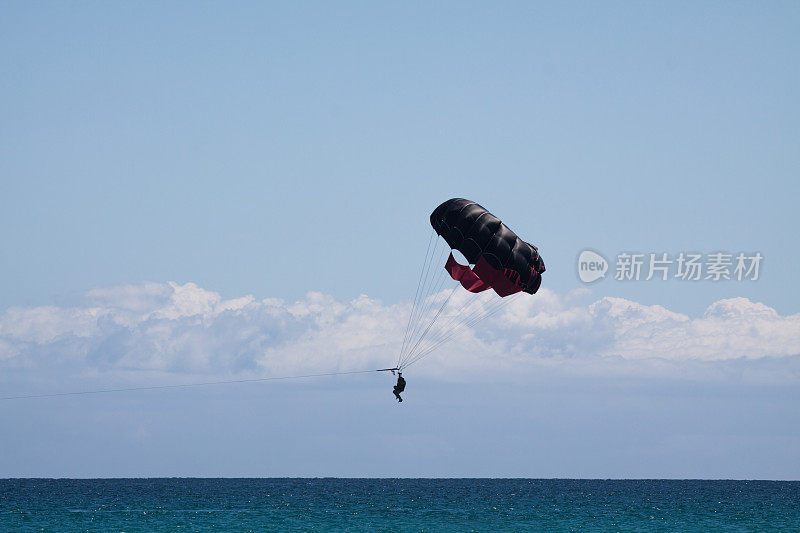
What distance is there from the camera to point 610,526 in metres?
68.5

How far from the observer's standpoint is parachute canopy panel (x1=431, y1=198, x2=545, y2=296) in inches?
1357

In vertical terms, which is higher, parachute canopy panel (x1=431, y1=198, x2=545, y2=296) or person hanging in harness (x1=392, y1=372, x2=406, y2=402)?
parachute canopy panel (x1=431, y1=198, x2=545, y2=296)

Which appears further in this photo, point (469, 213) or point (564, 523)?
point (564, 523)

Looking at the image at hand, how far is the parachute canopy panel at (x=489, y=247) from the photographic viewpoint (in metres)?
34.5

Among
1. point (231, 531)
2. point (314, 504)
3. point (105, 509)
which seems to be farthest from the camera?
point (314, 504)

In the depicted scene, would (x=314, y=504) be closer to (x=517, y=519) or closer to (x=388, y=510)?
(x=388, y=510)

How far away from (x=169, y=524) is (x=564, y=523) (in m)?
27.8

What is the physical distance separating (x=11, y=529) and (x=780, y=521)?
55290 millimetres

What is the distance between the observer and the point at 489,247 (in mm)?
34406

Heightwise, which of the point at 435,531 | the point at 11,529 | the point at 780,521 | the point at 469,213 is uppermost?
the point at 469,213

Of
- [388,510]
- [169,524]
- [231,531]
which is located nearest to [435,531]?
[231,531]

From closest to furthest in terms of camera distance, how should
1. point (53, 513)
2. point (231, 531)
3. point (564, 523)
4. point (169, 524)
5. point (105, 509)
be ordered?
point (231, 531)
point (169, 524)
point (564, 523)
point (53, 513)
point (105, 509)

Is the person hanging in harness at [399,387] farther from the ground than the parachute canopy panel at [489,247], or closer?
closer

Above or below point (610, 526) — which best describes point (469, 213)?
above
